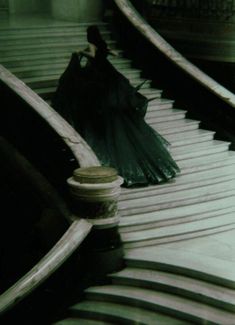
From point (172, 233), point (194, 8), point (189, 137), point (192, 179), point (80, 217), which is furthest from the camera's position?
point (194, 8)

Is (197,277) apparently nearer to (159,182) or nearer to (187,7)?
(159,182)

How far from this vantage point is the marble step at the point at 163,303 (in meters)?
6.10

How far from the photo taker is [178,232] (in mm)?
7418

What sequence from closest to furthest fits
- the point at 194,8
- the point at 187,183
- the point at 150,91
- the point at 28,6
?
the point at 187,183, the point at 150,91, the point at 194,8, the point at 28,6

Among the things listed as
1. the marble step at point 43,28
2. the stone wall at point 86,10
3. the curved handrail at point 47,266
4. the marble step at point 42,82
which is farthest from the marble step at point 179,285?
the stone wall at point 86,10

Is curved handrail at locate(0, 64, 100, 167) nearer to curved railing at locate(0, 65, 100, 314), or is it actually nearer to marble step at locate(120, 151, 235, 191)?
curved railing at locate(0, 65, 100, 314)

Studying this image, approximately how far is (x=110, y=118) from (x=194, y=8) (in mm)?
4202

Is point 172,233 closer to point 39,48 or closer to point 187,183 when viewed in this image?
point 187,183

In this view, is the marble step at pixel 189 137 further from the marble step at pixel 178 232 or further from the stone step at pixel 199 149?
the marble step at pixel 178 232

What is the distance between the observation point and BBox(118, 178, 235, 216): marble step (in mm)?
7660

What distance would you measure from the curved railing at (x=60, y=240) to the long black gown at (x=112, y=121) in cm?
68

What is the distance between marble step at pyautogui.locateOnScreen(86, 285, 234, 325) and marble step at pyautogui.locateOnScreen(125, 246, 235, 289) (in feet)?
0.99

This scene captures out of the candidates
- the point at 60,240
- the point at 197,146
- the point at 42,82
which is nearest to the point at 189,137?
the point at 197,146

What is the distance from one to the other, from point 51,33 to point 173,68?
240 cm
